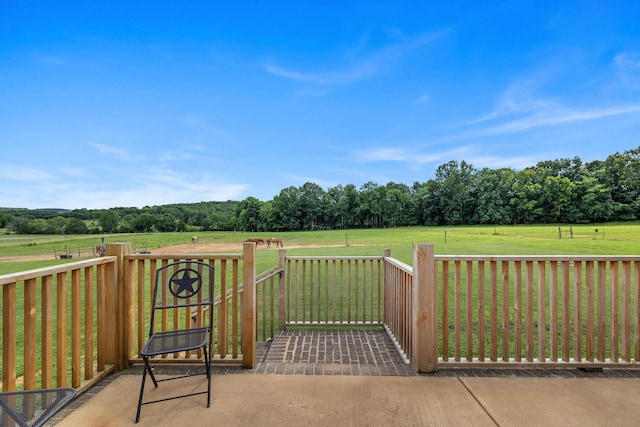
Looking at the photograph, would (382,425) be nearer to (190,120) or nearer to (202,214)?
(190,120)

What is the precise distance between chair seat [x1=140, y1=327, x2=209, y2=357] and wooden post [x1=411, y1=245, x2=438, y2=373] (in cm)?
176

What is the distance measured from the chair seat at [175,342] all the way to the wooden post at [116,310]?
65 centimetres

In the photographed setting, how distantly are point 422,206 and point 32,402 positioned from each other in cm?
5879

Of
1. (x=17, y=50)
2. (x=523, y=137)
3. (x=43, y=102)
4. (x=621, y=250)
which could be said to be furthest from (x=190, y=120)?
(x=523, y=137)

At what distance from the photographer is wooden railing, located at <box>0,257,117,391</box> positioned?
173 cm

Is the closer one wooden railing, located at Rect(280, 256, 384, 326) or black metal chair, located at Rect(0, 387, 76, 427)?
black metal chair, located at Rect(0, 387, 76, 427)

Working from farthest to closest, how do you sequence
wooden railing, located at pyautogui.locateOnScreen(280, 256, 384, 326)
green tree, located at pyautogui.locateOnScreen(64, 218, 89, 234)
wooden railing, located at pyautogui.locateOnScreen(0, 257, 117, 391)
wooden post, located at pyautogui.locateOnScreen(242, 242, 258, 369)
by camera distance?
green tree, located at pyautogui.locateOnScreen(64, 218, 89, 234) → wooden railing, located at pyautogui.locateOnScreen(280, 256, 384, 326) → wooden post, located at pyautogui.locateOnScreen(242, 242, 258, 369) → wooden railing, located at pyautogui.locateOnScreen(0, 257, 117, 391)

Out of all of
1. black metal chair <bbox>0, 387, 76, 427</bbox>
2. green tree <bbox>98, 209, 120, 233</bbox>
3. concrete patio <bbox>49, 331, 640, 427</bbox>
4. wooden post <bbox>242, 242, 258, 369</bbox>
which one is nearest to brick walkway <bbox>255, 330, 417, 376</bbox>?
concrete patio <bbox>49, 331, 640, 427</bbox>

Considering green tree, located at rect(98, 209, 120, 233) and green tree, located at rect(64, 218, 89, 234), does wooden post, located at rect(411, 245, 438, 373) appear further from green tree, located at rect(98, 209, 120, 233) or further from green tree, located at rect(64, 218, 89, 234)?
green tree, located at rect(64, 218, 89, 234)

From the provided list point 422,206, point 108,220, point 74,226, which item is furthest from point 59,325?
point 422,206

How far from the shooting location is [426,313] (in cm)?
257

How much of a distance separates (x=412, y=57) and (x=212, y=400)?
18.6m

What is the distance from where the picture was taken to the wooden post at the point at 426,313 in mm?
2564

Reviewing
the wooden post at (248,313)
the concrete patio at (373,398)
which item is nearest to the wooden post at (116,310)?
the concrete patio at (373,398)
